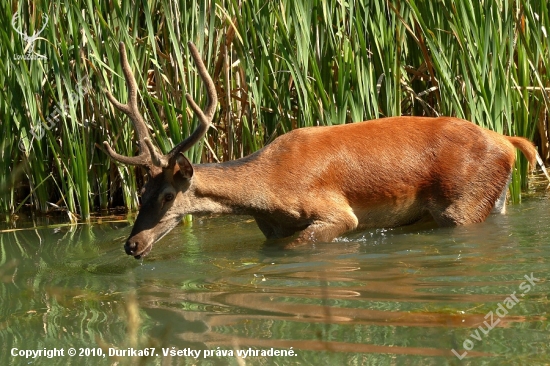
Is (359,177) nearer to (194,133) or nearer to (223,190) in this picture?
(223,190)

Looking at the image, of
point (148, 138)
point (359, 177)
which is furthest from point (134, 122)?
point (359, 177)

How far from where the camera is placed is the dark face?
620 cm

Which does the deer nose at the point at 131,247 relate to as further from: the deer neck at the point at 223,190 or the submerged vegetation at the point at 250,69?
the submerged vegetation at the point at 250,69

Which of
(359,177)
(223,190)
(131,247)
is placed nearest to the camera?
(131,247)

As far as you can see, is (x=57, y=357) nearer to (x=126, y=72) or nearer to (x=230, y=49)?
(x=126, y=72)

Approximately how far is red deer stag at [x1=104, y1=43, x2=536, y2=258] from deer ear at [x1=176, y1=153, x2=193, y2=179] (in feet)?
0.45

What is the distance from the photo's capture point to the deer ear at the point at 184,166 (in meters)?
6.17

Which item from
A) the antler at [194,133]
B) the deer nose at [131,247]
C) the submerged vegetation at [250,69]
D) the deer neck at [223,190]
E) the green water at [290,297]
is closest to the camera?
the green water at [290,297]

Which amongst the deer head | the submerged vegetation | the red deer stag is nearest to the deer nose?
the deer head

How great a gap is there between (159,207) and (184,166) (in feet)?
1.11

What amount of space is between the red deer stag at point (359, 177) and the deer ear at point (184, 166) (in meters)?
0.14

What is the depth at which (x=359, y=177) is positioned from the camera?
675 centimetres

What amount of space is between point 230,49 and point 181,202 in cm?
218

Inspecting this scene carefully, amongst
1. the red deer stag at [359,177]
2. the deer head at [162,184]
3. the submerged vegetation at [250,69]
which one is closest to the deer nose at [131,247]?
the deer head at [162,184]
